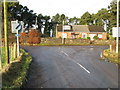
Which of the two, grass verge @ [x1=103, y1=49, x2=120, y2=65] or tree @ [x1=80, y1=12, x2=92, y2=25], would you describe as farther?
tree @ [x1=80, y1=12, x2=92, y2=25]

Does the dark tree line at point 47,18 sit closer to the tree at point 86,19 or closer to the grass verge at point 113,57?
the tree at point 86,19

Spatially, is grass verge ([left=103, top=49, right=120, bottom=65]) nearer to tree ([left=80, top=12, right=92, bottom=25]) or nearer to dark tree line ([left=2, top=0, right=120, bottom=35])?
dark tree line ([left=2, top=0, right=120, bottom=35])

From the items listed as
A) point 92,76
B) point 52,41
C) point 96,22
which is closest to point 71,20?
point 96,22

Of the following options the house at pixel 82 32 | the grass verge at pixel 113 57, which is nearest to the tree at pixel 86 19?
the house at pixel 82 32

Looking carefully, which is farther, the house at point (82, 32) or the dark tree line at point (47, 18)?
the house at point (82, 32)

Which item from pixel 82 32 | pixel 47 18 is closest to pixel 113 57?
pixel 82 32

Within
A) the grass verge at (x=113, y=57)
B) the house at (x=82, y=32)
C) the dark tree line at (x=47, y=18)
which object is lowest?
the grass verge at (x=113, y=57)

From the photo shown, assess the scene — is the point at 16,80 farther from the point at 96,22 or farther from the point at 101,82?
the point at 96,22

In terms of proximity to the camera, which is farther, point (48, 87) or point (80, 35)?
point (80, 35)

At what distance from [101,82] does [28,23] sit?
59862 millimetres

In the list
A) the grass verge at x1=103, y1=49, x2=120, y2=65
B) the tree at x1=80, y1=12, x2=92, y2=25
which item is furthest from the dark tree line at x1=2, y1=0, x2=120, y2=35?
the grass verge at x1=103, y1=49, x2=120, y2=65

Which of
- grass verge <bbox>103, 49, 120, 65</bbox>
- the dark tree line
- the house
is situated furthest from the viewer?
the house

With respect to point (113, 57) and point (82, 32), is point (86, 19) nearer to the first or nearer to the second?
point (82, 32)

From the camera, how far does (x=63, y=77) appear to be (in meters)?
10.2
